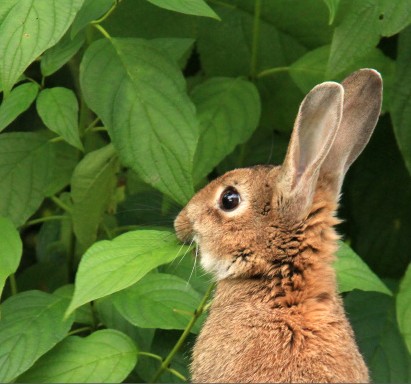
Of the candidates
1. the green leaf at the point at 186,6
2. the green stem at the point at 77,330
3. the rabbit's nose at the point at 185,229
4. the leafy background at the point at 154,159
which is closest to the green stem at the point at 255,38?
the leafy background at the point at 154,159

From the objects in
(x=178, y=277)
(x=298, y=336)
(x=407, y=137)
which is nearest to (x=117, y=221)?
(x=178, y=277)

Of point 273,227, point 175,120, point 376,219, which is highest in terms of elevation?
point 175,120

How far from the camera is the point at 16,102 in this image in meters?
4.07

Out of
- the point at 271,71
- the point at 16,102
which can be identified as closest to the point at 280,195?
the point at 16,102

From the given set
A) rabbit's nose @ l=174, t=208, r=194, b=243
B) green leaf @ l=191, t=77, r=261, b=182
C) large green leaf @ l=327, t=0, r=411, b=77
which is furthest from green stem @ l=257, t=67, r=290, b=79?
rabbit's nose @ l=174, t=208, r=194, b=243

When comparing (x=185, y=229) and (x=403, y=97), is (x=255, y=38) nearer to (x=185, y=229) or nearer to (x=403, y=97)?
(x=403, y=97)

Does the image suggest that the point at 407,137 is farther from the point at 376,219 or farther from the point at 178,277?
the point at 178,277

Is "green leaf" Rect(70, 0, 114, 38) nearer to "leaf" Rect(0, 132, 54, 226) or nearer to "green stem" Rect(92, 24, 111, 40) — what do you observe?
"green stem" Rect(92, 24, 111, 40)

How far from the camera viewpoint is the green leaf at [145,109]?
4.00 m

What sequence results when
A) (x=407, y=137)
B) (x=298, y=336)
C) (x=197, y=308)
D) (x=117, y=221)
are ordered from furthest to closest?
1. (x=117, y=221)
2. (x=407, y=137)
3. (x=197, y=308)
4. (x=298, y=336)

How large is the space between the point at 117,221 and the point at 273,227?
132 cm

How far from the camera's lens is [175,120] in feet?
13.3

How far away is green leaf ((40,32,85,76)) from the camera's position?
4.14 metres

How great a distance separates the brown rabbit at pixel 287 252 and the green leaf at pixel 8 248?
0.53 metres
